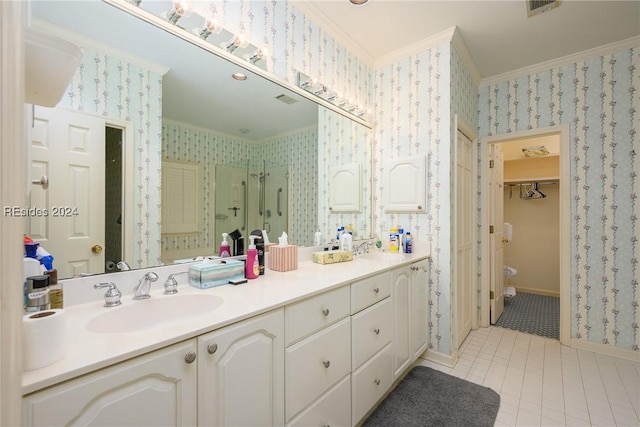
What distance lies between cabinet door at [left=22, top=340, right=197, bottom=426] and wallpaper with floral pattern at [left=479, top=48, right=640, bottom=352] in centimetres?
331

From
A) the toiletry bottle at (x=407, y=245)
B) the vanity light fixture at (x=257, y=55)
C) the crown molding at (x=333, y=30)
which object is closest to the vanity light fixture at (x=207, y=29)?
the vanity light fixture at (x=257, y=55)

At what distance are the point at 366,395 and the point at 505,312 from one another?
111 inches

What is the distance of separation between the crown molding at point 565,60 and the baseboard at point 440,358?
280cm

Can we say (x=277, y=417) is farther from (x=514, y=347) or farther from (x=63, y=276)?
(x=514, y=347)

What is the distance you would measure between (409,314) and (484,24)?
2312 mm

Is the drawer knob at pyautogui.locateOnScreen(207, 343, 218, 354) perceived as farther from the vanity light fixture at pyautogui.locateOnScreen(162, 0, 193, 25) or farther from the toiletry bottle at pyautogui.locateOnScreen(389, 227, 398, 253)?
the toiletry bottle at pyautogui.locateOnScreen(389, 227, 398, 253)

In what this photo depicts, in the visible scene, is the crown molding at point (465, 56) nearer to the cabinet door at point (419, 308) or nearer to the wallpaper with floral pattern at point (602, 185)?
the wallpaper with floral pattern at point (602, 185)

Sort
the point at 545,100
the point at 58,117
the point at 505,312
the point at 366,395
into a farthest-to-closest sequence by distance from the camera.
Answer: the point at 505,312, the point at 545,100, the point at 366,395, the point at 58,117

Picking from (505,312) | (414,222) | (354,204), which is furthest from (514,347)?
(354,204)

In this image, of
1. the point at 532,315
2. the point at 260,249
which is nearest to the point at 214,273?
the point at 260,249

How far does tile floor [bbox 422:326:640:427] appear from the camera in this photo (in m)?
1.70

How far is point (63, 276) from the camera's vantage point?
→ 1.03 meters

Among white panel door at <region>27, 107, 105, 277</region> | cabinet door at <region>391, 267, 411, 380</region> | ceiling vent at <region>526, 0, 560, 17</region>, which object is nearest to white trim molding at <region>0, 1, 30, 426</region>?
white panel door at <region>27, 107, 105, 277</region>

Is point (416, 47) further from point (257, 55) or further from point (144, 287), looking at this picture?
point (144, 287)
